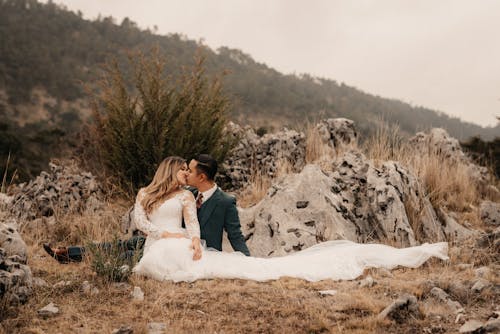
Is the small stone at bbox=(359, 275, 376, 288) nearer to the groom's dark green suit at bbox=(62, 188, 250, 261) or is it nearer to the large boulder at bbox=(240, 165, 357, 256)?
the groom's dark green suit at bbox=(62, 188, 250, 261)

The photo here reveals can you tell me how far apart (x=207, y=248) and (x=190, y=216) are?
18.3 inches

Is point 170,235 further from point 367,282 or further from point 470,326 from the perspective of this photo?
point 470,326

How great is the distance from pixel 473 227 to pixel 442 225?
2.41ft

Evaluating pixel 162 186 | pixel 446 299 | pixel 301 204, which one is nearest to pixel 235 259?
pixel 162 186

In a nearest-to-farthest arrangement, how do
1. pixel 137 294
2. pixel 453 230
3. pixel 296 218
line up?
pixel 137 294, pixel 296 218, pixel 453 230

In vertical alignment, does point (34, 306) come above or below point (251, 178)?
below

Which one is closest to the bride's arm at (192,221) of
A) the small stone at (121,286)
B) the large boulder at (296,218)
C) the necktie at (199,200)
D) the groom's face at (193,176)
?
the groom's face at (193,176)

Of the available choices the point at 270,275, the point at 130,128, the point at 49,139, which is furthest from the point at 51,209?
the point at 49,139

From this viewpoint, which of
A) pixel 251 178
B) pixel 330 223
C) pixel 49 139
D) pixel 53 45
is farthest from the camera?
pixel 53 45

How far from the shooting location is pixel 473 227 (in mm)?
8008

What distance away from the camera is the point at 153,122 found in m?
8.70

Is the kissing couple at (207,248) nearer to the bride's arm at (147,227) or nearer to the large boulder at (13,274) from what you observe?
the bride's arm at (147,227)

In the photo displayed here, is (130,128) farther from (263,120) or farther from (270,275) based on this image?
(263,120)

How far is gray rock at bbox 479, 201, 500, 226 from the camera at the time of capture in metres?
8.22
